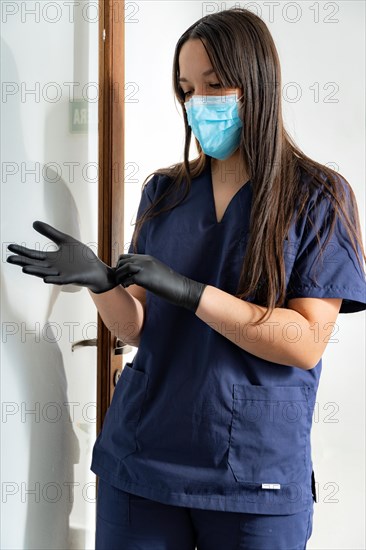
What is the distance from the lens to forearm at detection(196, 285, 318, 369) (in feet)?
4.00

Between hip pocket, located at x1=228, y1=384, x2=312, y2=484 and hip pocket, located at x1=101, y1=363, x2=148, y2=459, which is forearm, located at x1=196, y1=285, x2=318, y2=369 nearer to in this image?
hip pocket, located at x1=228, y1=384, x2=312, y2=484

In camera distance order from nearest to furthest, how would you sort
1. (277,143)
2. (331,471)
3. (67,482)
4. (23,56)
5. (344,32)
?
(277,143) → (23,56) → (67,482) → (344,32) → (331,471)

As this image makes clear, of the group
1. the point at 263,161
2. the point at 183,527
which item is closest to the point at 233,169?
the point at 263,161

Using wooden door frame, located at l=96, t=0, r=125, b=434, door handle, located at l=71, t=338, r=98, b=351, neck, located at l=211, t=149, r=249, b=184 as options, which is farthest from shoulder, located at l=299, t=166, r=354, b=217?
door handle, located at l=71, t=338, r=98, b=351

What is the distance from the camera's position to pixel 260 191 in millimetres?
1294

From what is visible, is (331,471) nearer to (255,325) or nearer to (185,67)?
(255,325)

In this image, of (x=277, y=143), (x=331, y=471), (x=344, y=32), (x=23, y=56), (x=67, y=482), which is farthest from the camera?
(x=331, y=471)

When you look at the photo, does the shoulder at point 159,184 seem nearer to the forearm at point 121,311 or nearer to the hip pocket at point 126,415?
the forearm at point 121,311

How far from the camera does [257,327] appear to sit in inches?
48.1

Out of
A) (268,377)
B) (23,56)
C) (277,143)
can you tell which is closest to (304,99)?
(277,143)

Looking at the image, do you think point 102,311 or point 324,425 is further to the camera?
point 324,425

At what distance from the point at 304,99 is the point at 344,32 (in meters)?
0.19

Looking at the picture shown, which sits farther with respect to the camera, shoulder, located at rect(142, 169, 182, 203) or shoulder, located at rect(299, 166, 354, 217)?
shoulder, located at rect(142, 169, 182, 203)

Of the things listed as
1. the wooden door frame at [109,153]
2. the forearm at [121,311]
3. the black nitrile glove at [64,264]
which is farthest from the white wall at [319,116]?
the black nitrile glove at [64,264]
